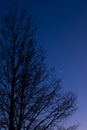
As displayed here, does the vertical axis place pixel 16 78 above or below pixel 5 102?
above

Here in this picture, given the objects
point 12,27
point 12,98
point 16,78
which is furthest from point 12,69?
point 12,27

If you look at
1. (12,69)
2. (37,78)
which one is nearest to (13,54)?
(12,69)

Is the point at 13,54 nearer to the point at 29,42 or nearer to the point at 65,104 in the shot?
the point at 29,42

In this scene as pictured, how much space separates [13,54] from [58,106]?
150 inches

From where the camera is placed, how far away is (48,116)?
14.9m

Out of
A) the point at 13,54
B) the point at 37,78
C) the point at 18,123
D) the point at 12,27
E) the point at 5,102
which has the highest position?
the point at 12,27

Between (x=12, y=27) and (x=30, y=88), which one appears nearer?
(x=30, y=88)

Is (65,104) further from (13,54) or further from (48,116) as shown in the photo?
(13,54)

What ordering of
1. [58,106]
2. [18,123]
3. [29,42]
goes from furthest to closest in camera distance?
1. [29,42]
2. [58,106]
3. [18,123]

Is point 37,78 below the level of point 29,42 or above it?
below

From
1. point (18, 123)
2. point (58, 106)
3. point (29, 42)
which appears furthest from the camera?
point (29, 42)

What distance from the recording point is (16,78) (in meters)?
14.8

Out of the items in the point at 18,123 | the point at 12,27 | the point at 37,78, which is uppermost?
the point at 12,27

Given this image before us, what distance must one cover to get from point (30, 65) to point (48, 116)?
2.94m
